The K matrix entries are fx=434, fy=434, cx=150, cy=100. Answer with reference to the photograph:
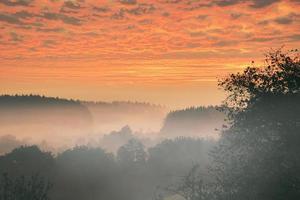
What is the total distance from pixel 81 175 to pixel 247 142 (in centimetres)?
7735

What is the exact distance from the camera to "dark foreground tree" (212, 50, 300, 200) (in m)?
32.0

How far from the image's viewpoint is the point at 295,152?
3234cm

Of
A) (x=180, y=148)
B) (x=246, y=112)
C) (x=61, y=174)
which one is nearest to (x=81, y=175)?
(x=61, y=174)

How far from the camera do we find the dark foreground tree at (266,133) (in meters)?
32.0

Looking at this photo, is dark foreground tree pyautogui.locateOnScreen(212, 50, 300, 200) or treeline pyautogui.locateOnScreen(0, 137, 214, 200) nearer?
dark foreground tree pyautogui.locateOnScreen(212, 50, 300, 200)

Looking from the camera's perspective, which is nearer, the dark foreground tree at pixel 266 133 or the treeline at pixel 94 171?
the dark foreground tree at pixel 266 133

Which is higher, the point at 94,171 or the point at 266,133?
the point at 266,133

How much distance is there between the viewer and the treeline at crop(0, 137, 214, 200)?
101 m

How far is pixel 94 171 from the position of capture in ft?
363

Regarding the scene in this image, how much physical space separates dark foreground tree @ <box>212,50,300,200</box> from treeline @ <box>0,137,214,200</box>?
6324 centimetres

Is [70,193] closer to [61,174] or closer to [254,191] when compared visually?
[61,174]

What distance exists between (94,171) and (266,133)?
265ft

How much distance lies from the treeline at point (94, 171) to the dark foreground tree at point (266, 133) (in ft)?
207

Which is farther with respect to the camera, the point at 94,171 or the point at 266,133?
the point at 94,171
